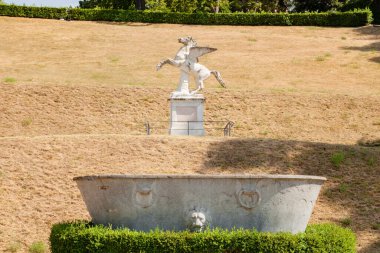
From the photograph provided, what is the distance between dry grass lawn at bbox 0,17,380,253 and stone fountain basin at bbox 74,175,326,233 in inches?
194

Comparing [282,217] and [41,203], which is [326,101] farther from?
[282,217]

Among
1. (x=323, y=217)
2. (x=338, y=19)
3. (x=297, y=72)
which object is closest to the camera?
(x=323, y=217)

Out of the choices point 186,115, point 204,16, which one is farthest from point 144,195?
point 204,16

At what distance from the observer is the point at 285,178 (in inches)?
485

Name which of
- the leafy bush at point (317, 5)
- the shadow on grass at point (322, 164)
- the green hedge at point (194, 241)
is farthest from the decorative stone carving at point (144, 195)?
the leafy bush at point (317, 5)

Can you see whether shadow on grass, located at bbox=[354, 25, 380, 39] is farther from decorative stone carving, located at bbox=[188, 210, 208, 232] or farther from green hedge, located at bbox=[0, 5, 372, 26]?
decorative stone carving, located at bbox=[188, 210, 208, 232]

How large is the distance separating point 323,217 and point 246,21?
125 feet

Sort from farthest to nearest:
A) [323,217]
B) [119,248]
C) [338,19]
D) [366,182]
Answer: [338,19] < [366,182] < [323,217] < [119,248]

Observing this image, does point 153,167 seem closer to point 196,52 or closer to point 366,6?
point 196,52

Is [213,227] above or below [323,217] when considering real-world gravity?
above

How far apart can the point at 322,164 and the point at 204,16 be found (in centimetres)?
3553

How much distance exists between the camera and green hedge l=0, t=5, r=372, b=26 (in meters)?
54.3

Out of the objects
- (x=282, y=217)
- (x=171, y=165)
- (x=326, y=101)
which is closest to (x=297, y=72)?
(x=326, y=101)

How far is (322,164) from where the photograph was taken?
832 inches
